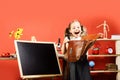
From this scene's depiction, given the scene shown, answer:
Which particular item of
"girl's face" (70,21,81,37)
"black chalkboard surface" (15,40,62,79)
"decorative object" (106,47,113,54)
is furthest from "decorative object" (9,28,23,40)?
"decorative object" (106,47,113,54)

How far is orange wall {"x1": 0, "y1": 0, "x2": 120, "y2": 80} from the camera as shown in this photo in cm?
327

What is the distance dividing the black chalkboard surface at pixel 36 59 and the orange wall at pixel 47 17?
61 centimetres

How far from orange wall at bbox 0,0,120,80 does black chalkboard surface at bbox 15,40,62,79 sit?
0.61 metres

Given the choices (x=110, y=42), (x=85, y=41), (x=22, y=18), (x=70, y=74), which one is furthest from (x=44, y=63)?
(x=110, y=42)

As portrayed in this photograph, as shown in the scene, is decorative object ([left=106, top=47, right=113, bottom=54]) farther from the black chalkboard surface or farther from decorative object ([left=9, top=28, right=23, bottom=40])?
decorative object ([left=9, top=28, right=23, bottom=40])

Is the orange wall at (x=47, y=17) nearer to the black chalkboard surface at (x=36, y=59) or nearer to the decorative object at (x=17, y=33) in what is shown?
the decorative object at (x=17, y=33)

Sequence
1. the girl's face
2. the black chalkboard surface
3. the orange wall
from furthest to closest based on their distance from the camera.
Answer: the orange wall, the girl's face, the black chalkboard surface

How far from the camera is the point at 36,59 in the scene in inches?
102

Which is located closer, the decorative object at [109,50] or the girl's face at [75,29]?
the girl's face at [75,29]

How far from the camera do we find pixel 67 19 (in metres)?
3.37

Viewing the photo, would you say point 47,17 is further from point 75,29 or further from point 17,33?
point 75,29

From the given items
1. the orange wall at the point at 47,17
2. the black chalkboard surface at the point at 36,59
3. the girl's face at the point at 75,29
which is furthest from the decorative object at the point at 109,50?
the black chalkboard surface at the point at 36,59

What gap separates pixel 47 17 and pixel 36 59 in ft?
2.91

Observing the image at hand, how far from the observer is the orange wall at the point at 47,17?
129 inches
